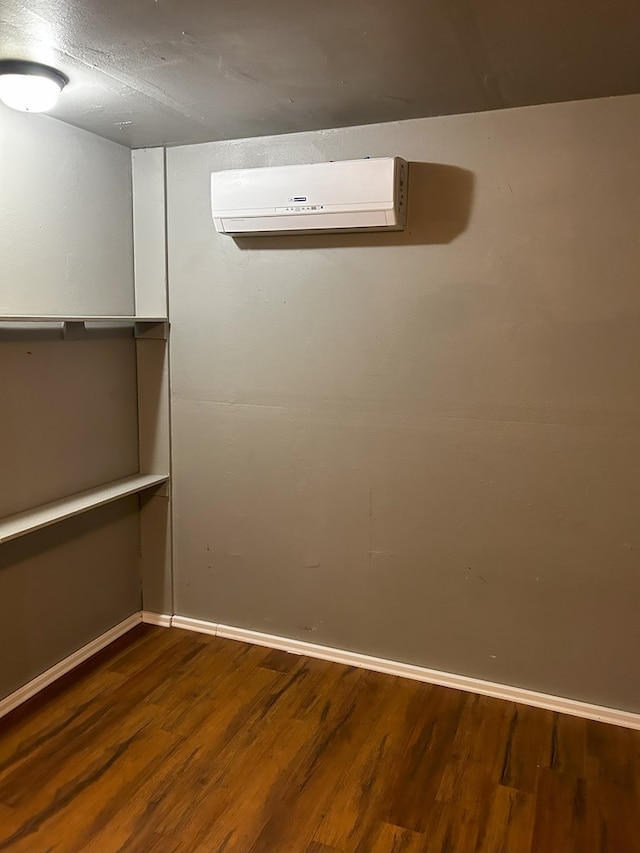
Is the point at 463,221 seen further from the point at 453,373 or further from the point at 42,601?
the point at 42,601

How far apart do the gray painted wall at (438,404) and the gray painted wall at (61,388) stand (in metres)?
0.28

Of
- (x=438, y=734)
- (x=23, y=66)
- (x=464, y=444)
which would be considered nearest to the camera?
(x=23, y=66)

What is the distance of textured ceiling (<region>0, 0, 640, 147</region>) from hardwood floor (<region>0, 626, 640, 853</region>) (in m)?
2.27

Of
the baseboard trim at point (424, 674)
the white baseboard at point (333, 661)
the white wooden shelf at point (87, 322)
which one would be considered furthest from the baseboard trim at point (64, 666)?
the white wooden shelf at point (87, 322)

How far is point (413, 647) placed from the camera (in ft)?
9.25

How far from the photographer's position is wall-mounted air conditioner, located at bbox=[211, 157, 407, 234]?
2.44 m

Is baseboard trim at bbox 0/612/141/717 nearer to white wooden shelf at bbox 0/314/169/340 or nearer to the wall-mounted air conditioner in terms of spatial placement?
white wooden shelf at bbox 0/314/169/340

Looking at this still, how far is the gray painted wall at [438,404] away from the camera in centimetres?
238

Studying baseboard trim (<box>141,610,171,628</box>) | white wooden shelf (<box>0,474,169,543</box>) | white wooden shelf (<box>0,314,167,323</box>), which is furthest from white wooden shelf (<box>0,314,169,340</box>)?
baseboard trim (<box>141,610,171,628</box>)

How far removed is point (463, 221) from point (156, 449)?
1.75 metres

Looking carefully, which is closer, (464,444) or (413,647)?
(464,444)

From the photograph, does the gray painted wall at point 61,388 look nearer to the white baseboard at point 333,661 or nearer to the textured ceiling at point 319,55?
the white baseboard at point 333,661

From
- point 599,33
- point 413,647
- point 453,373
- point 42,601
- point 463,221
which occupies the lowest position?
point 413,647

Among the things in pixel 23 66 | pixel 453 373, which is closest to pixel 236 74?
pixel 23 66
